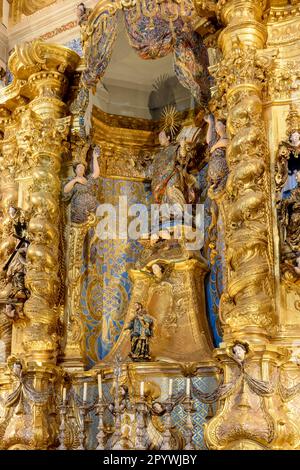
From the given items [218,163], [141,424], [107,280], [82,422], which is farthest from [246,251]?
[107,280]

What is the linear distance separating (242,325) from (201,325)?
1625 millimetres

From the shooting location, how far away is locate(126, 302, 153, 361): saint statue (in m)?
7.79

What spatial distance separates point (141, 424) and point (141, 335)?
3.75 ft

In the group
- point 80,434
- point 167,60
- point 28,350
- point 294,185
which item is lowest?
point 80,434

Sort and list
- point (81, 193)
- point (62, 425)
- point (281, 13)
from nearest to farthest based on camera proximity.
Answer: point (281, 13) < point (62, 425) < point (81, 193)

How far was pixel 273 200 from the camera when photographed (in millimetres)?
6984

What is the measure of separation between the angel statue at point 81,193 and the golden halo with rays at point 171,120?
955 millimetres

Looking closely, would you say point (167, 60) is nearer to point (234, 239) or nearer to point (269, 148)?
point (269, 148)

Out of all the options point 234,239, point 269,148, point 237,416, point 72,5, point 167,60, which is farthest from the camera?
point 72,5

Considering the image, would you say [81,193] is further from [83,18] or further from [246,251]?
[246,251]

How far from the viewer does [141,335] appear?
7.84 m

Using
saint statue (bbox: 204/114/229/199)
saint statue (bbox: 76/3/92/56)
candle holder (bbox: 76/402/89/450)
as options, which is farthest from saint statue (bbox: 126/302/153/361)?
saint statue (bbox: 76/3/92/56)

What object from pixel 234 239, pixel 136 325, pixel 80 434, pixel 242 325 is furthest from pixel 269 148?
pixel 80 434

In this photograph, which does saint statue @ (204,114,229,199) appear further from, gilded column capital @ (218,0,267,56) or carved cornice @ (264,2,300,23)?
carved cornice @ (264,2,300,23)
